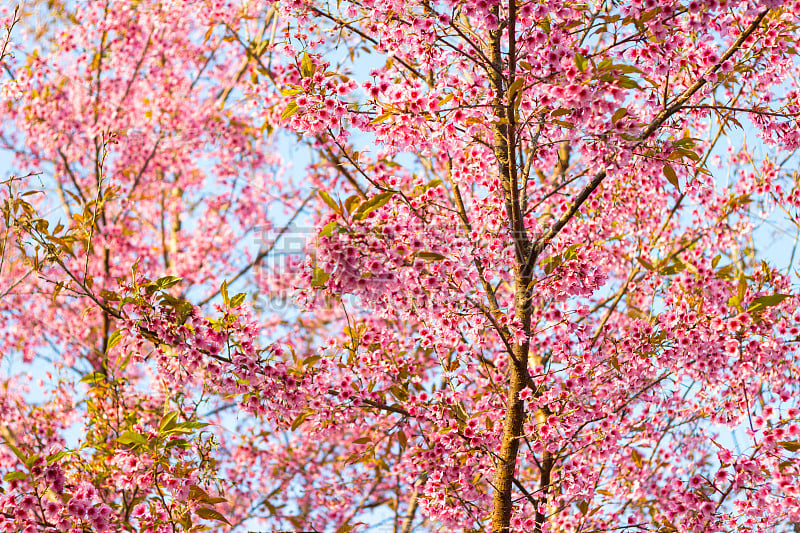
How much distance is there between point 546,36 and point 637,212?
2.69 meters

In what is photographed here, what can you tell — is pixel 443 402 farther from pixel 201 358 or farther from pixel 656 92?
pixel 656 92

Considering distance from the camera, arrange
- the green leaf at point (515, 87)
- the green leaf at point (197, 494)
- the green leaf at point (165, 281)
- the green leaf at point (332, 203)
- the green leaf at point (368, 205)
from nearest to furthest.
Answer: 1. the green leaf at point (332, 203)
2. the green leaf at point (368, 205)
3. the green leaf at point (515, 87)
4. the green leaf at point (165, 281)
5. the green leaf at point (197, 494)

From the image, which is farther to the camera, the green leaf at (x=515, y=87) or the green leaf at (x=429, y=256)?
the green leaf at (x=515, y=87)

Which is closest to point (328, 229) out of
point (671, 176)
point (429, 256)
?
point (429, 256)

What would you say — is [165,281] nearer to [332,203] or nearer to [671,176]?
[332,203]

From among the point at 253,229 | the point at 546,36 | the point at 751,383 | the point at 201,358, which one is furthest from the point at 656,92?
the point at 253,229

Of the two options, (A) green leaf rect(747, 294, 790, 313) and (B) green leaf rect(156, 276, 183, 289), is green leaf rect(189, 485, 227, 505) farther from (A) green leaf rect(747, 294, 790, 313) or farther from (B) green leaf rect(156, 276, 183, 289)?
(A) green leaf rect(747, 294, 790, 313)

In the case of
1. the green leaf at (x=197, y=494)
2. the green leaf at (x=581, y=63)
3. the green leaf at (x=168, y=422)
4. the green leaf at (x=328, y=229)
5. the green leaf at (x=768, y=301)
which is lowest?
the green leaf at (x=197, y=494)

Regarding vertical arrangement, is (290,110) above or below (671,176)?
above

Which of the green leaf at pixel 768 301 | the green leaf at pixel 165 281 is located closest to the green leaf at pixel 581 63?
the green leaf at pixel 768 301

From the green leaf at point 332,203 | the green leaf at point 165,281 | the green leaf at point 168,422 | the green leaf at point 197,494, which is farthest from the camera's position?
the green leaf at point 197,494

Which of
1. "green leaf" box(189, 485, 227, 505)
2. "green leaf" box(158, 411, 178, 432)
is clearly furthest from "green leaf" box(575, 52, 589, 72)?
"green leaf" box(189, 485, 227, 505)

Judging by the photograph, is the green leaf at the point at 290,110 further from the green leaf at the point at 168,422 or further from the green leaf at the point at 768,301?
the green leaf at the point at 768,301

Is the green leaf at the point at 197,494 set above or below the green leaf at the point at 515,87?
below
